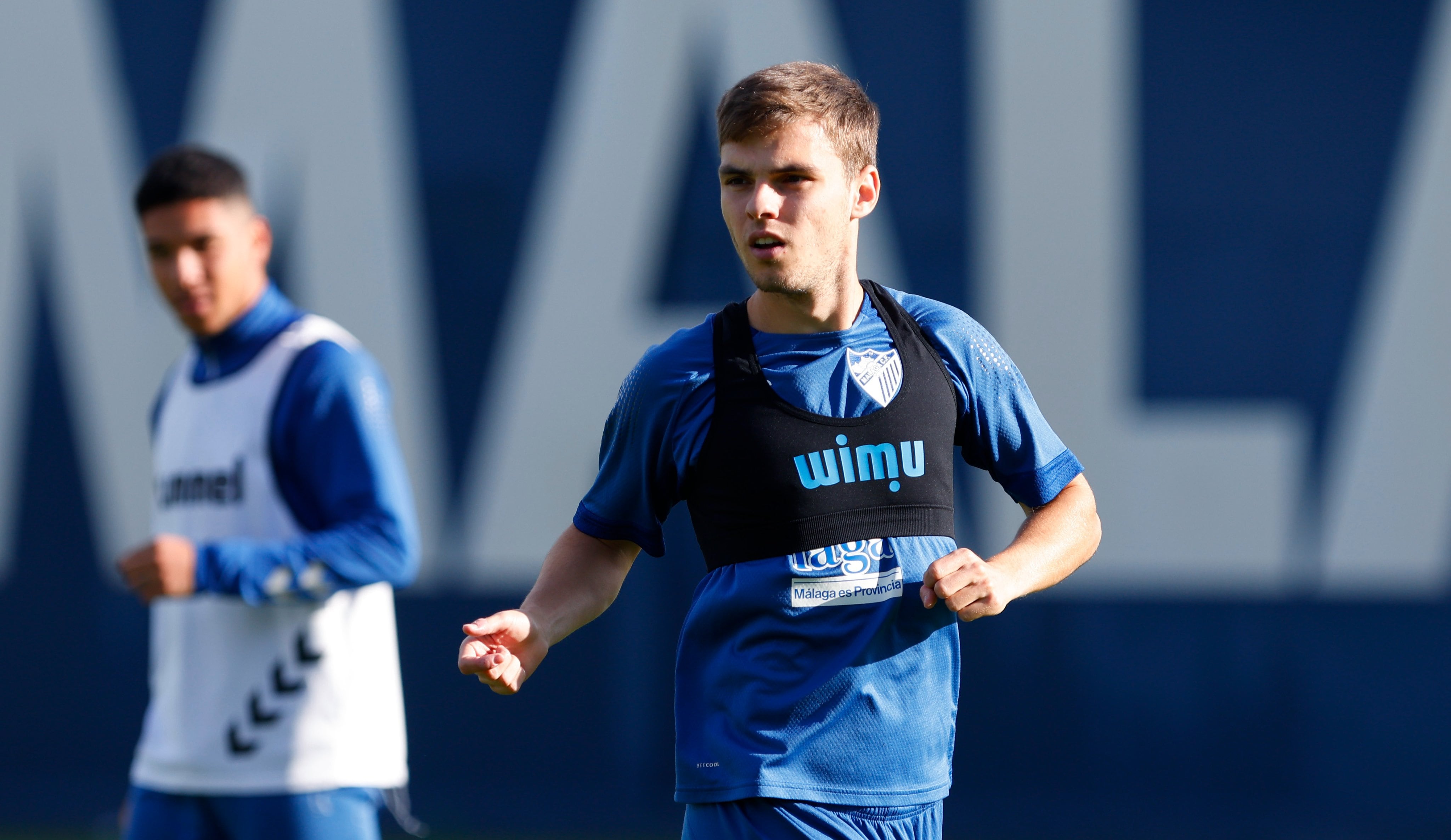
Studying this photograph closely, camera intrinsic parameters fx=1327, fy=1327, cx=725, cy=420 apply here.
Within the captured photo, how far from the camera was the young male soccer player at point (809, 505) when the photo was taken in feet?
6.70

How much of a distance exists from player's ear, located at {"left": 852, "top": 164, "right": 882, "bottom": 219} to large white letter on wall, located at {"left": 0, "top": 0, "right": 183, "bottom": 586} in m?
4.53

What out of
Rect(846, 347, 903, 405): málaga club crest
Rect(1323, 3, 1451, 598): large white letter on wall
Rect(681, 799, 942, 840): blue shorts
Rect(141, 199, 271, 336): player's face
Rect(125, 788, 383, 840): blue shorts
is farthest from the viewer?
Rect(1323, 3, 1451, 598): large white letter on wall

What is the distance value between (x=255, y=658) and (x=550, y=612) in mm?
1034

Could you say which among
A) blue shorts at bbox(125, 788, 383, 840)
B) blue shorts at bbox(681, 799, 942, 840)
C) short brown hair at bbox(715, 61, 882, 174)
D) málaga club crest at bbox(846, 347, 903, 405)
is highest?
short brown hair at bbox(715, 61, 882, 174)

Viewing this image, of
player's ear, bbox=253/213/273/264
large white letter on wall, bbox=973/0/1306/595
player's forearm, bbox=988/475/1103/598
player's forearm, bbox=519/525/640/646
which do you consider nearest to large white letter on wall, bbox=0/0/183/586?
player's ear, bbox=253/213/273/264

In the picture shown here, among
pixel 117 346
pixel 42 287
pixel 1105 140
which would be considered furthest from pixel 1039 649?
pixel 42 287

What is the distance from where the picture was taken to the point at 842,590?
81.2 inches

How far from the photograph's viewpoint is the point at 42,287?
593 centimetres

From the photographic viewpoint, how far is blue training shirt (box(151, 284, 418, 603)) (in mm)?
2785

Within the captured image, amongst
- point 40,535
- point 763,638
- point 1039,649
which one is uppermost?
point 763,638

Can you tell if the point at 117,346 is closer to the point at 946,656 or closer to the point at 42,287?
the point at 42,287

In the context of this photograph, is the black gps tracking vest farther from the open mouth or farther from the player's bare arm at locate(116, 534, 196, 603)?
the player's bare arm at locate(116, 534, 196, 603)

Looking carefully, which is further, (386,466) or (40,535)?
(40,535)

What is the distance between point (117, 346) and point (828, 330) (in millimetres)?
4678
